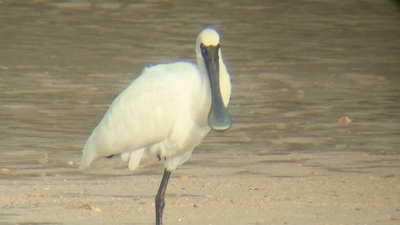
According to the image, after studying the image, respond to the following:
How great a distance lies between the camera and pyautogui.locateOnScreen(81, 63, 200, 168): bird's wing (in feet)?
21.7

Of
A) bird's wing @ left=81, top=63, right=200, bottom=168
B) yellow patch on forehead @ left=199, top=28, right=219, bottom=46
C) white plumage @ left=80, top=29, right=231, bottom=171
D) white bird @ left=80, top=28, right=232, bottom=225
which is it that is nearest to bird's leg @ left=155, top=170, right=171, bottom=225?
white bird @ left=80, top=28, right=232, bottom=225

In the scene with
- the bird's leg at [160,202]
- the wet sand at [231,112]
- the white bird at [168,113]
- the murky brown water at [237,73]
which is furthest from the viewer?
the murky brown water at [237,73]

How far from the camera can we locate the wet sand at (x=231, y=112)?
7.18 m

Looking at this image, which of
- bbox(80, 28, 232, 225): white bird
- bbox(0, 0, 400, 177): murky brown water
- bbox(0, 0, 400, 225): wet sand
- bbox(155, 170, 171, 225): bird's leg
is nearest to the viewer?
bbox(80, 28, 232, 225): white bird

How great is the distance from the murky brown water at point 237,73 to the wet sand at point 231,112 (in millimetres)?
26

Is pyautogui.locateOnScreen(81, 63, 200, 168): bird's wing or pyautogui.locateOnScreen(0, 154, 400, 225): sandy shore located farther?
pyautogui.locateOnScreen(0, 154, 400, 225): sandy shore

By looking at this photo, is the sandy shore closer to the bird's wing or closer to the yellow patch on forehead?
the bird's wing

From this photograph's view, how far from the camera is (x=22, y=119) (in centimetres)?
1037

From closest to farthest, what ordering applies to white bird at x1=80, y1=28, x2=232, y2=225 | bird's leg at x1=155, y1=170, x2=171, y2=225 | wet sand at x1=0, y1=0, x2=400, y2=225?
white bird at x1=80, y1=28, x2=232, y2=225 → bird's leg at x1=155, y1=170, x2=171, y2=225 → wet sand at x1=0, y1=0, x2=400, y2=225

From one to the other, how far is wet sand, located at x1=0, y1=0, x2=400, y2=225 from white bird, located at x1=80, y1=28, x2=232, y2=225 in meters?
0.45

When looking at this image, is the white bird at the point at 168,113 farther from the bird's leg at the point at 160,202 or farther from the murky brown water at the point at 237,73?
the murky brown water at the point at 237,73

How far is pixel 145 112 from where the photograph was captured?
22.5 feet

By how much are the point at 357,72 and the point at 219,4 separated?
798cm

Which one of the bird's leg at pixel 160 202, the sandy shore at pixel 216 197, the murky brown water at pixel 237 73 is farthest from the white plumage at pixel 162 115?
the murky brown water at pixel 237 73
